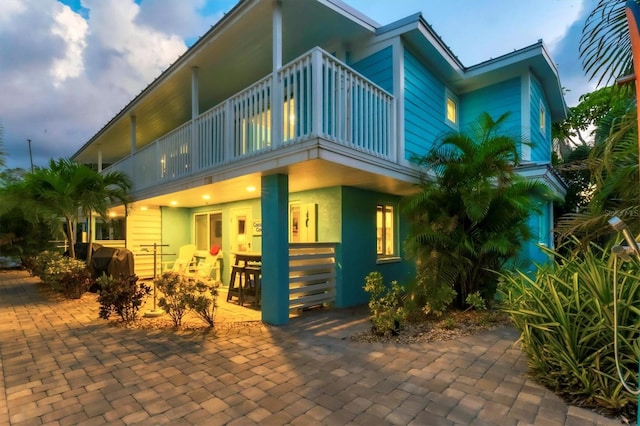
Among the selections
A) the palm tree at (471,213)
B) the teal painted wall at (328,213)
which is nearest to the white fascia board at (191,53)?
the teal painted wall at (328,213)

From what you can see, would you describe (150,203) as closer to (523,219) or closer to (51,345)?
(51,345)

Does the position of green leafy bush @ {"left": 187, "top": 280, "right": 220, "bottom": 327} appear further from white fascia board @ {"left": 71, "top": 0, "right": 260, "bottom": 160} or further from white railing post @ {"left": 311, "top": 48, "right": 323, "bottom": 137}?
white fascia board @ {"left": 71, "top": 0, "right": 260, "bottom": 160}

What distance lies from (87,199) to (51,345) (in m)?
4.81

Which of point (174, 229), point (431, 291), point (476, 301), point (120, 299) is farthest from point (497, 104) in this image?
point (174, 229)

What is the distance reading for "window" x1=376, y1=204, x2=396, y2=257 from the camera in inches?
321

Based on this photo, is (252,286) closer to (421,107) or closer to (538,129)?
(421,107)

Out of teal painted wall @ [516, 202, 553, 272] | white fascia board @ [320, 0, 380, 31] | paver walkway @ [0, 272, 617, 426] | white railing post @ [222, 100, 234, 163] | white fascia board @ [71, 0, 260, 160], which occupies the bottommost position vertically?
paver walkway @ [0, 272, 617, 426]

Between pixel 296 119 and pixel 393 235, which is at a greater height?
pixel 296 119

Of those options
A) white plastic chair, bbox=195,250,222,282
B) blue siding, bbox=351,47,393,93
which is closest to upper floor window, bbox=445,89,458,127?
blue siding, bbox=351,47,393,93

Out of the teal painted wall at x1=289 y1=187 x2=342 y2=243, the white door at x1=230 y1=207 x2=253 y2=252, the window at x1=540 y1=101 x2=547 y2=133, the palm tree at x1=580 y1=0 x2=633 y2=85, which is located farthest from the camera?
the window at x1=540 y1=101 x2=547 y2=133

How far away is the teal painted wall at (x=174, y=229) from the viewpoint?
36.9 ft

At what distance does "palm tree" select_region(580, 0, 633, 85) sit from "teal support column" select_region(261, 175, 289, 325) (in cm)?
419

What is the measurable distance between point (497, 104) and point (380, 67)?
378 centimetres

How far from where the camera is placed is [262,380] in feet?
11.1
